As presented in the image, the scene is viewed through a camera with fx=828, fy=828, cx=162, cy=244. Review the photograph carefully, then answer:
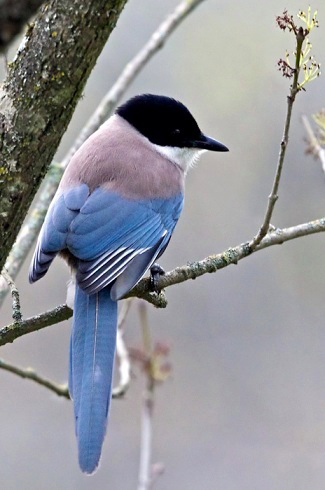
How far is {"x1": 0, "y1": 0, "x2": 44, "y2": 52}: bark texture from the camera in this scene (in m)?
0.97

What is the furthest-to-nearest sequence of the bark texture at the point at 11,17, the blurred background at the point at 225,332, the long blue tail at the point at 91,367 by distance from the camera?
the blurred background at the point at 225,332 → the long blue tail at the point at 91,367 → the bark texture at the point at 11,17

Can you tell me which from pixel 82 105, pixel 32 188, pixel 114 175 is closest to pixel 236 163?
pixel 82 105

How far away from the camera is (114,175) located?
3.15 meters

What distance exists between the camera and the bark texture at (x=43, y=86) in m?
1.82

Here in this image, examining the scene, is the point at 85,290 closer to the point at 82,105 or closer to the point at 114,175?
the point at 114,175

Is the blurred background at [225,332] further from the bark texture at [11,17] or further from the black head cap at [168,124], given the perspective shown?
the bark texture at [11,17]

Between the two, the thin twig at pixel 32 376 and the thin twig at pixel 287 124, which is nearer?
the thin twig at pixel 287 124

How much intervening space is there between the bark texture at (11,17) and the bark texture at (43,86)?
2.78ft

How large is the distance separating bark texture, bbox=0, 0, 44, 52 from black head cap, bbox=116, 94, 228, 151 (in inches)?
105

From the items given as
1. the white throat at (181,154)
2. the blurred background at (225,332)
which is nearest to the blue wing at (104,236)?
the white throat at (181,154)

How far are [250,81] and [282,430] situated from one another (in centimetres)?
223

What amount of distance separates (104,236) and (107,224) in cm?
8

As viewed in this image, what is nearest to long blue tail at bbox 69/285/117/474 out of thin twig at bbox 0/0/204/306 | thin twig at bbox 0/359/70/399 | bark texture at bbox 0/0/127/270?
thin twig at bbox 0/359/70/399

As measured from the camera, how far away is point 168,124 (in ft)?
12.1
